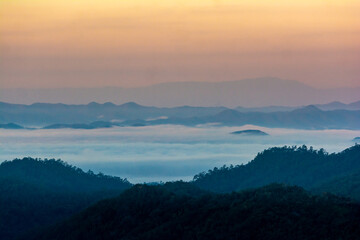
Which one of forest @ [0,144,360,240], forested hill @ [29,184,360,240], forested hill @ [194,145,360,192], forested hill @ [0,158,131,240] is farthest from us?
forested hill @ [194,145,360,192]

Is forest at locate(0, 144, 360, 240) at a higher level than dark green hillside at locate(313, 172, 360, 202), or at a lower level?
lower

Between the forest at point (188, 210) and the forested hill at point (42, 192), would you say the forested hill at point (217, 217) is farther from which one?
the forested hill at point (42, 192)

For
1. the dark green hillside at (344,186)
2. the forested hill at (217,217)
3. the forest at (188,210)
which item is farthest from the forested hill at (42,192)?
the dark green hillside at (344,186)

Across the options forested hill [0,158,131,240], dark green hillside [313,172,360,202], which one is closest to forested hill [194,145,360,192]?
dark green hillside [313,172,360,202]

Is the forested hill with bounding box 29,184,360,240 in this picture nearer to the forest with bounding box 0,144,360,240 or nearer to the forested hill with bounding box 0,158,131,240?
the forest with bounding box 0,144,360,240

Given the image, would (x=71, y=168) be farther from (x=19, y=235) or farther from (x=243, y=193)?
(x=243, y=193)

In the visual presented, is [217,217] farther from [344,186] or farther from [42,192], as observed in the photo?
[42,192]

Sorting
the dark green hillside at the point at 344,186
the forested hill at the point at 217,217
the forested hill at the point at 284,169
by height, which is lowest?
the forested hill at the point at 217,217
